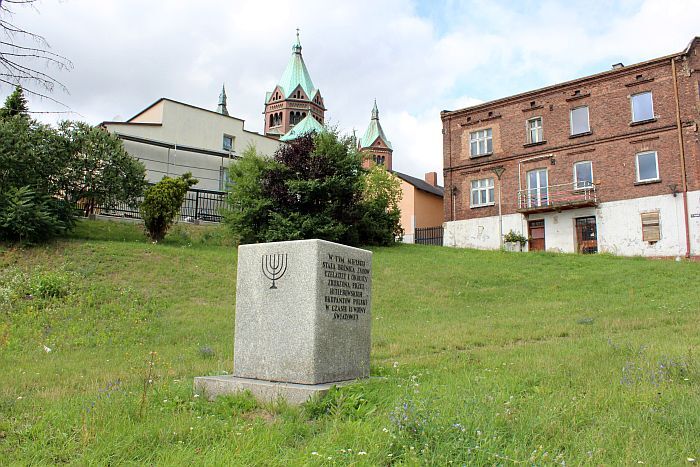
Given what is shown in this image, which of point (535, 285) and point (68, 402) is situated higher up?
point (535, 285)

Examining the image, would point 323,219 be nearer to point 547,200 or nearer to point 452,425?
point 547,200

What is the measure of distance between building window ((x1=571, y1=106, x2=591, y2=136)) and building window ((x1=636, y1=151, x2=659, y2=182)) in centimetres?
364

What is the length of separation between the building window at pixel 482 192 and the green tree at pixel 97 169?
72.7ft

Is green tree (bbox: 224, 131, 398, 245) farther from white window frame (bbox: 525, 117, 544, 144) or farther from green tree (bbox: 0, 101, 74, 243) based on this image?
white window frame (bbox: 525, 117, 544, 144)

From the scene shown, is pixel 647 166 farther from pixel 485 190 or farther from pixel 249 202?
pixel 249 202

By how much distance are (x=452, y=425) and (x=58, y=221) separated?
17.0m

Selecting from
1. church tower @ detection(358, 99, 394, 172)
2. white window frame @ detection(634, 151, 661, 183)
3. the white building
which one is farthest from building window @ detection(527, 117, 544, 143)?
church tower @ detection(358, 99, 394, 172)

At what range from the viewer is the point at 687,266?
2191 cm

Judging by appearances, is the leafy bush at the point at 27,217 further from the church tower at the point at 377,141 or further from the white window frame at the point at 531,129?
the church tower at the point at 377,141

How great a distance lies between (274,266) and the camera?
255 inches

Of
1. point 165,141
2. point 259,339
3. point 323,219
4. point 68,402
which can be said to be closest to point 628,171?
point 323,219

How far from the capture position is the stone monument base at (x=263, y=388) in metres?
5.31

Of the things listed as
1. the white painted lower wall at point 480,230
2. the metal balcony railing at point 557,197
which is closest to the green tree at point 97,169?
the white painted lower wall at point 480,230

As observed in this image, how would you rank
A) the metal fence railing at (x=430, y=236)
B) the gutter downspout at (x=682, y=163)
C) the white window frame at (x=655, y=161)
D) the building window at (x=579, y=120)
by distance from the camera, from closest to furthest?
the gutter downspout at (x=682, y=163) < the white window frame at (x=655, y=161) < the building window at (x=579, y=120) < the metal fence railing at (x=430, y=236)
